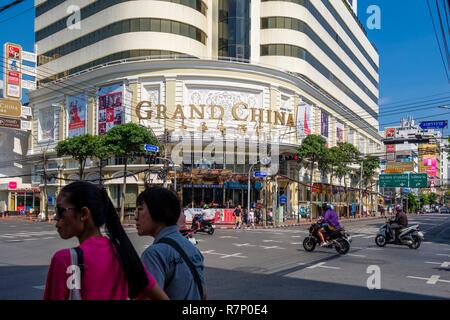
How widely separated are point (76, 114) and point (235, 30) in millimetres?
17169

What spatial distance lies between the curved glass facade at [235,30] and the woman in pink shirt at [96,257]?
136 feet

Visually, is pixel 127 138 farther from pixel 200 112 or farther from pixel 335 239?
pixel 335 239

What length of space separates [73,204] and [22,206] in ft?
182

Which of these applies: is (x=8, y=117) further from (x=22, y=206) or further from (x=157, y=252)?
(x=157, y=252)

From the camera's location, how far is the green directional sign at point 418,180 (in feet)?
166

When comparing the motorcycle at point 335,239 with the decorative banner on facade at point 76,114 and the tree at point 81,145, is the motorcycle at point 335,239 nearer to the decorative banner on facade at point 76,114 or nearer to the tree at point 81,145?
the tree at point 81,145

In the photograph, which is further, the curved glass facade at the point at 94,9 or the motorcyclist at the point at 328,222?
the curved glass facade at the point at 94,9

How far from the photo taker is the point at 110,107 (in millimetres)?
40250

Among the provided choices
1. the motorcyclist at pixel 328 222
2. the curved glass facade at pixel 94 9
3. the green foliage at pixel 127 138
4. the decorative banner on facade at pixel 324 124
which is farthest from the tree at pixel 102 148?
the decorative banner on facade at pixel 324 124

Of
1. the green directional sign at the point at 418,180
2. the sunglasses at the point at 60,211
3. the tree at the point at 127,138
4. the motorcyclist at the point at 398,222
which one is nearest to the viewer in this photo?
the sunglasses at the point at 60,211

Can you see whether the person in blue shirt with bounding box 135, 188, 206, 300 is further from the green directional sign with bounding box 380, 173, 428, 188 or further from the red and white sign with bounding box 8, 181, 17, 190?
the red and white sign with bounding box 8, 181, 17, 190

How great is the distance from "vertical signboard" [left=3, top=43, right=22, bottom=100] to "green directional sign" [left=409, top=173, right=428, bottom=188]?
42339 mm
